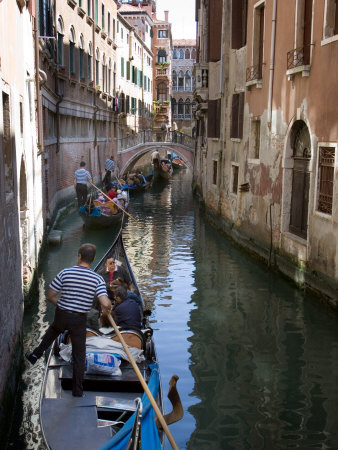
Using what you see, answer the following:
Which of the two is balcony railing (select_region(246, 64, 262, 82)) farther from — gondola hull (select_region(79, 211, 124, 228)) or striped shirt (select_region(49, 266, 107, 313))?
striped shirt (select_region(49, 266, 107, 313))

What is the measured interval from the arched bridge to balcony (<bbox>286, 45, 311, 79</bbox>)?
13888mm

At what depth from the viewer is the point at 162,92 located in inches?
1684

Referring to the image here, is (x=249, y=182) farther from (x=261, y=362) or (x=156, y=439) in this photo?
(x=156, y=439)

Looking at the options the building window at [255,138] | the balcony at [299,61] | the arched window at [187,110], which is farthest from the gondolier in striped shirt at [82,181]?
the arched window at [187,110]

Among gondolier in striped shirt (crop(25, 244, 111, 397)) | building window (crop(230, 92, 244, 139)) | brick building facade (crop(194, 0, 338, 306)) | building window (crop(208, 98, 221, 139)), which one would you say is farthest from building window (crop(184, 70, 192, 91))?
gondolier in striped shirt (crop(25, 244, 111, 397))

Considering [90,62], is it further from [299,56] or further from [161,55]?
[161,55]

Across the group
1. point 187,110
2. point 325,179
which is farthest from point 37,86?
point 187,110

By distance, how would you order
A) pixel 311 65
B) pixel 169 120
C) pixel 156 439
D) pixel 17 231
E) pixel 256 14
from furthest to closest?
pixel 169 120, pixel 256 14, pixel 311 65, pixel 17 231, pixel 156 439

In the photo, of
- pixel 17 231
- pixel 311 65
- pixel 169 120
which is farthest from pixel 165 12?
pixel 17 231

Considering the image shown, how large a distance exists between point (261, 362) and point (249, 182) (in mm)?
5953

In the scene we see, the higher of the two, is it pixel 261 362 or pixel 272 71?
pixel 272 71

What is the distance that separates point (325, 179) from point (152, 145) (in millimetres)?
16747

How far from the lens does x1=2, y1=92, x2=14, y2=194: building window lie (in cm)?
551

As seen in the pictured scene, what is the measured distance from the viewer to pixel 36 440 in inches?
168
